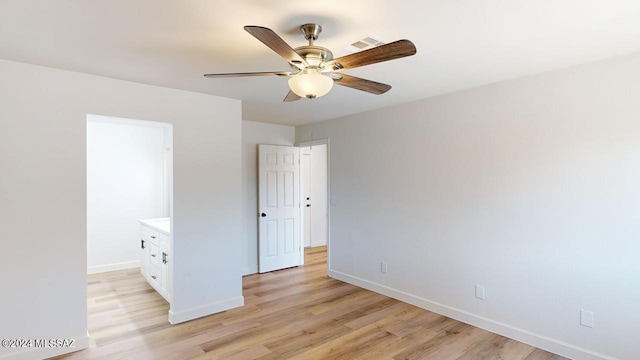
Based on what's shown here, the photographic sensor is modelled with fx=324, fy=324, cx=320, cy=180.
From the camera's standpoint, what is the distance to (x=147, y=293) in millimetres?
4121

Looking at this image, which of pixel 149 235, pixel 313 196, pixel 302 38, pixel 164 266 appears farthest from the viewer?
pixel 313 196

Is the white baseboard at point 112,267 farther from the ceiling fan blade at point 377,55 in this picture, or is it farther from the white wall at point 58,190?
the ceiling fan blade at point 377,55

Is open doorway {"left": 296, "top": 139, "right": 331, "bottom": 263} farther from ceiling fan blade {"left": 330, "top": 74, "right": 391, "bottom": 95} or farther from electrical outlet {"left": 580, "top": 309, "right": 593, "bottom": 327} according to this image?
electrical outlet {"left": 580, "top": 309, "right": 593, "bottom": 327}

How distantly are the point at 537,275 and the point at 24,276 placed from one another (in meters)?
4.21

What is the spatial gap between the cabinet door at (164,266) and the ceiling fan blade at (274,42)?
2.80 m

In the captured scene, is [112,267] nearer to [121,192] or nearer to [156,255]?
[121,192]

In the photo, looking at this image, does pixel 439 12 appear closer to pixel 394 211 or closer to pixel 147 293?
pixel 394 211

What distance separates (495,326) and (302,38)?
3.08 m

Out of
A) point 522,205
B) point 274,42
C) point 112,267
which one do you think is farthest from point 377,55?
point 112,267

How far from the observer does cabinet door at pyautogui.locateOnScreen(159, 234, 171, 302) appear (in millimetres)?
3656

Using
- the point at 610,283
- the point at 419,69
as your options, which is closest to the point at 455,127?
the point at 419,69

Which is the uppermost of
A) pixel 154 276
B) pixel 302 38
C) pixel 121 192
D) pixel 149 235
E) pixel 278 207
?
pixel 302 38

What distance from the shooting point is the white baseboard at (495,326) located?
2.60 m

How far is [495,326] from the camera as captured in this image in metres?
3.08
